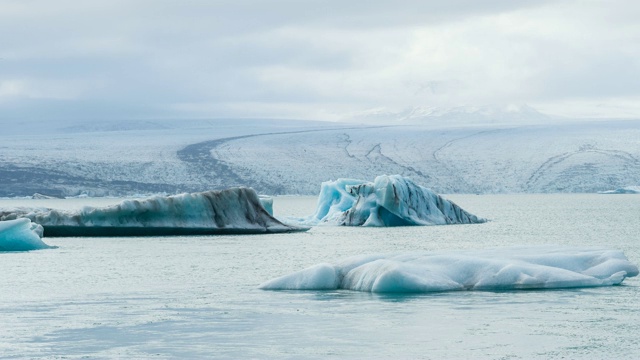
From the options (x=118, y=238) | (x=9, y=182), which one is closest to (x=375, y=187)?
(x=118, y=238)

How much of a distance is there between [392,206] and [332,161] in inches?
1212

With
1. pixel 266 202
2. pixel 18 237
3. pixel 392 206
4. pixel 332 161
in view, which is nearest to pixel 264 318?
pixel 18 237

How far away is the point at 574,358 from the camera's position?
7.25m

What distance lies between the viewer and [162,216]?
73.3 ft

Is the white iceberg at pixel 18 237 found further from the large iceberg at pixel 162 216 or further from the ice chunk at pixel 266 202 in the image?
the ice chunk at pixel 266 202

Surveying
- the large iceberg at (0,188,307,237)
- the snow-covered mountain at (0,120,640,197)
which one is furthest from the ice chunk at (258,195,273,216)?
the snow-covered mountain at (0,120,640,197)

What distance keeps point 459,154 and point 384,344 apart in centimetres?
5083

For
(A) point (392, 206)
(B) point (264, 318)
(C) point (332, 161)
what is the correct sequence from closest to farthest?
(B) point (264, 318)
(A) point (392, 206)
(C) point (332, 161)

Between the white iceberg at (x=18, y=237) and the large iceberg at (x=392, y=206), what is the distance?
960cm

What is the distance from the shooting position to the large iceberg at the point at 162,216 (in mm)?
21828

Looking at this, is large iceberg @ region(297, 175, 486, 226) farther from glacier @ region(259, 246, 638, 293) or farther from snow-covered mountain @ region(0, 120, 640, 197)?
snow-covered mountain @ region(0, 120, 640, 197)

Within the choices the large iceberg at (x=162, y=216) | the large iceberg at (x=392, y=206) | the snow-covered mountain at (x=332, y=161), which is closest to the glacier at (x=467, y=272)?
the large iceberg at (x=162, y=216)

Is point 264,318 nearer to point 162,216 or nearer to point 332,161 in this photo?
point 162,216

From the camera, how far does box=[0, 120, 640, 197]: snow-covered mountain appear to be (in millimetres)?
53531
